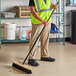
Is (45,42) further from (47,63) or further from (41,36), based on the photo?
(47,63)

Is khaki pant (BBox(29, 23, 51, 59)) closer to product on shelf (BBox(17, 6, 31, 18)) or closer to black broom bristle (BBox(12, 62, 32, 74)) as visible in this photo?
black broom bristle (BBox(12, 62, 32, 74))

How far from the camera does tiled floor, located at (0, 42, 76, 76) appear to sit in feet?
10.5

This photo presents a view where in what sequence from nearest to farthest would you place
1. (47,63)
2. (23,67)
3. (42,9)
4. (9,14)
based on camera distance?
Answer: 1. (23,67)
2. (42,9)
3. (47,63)
4. (9,14)

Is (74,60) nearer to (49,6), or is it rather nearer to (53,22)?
(49,6)

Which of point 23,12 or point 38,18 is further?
point 23,12

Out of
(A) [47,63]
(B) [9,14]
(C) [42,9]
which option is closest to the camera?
(C) [42,9]

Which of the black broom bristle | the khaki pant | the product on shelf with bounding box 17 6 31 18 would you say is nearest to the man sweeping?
the khaki pant

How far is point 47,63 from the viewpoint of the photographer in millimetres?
3674

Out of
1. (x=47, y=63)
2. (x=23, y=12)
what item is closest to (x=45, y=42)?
(x=47, y=63)

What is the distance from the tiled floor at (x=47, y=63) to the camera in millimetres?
3203

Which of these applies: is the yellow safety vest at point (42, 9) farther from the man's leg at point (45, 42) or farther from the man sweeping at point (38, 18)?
the man's leg at point (45, 42)

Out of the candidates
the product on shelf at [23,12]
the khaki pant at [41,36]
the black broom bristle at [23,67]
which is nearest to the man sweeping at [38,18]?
the khaki pant at [41,36]

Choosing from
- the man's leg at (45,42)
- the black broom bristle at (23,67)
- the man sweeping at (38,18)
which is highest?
the man sweeping at (38,18)

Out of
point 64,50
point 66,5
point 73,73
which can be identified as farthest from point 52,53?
point 66,5
